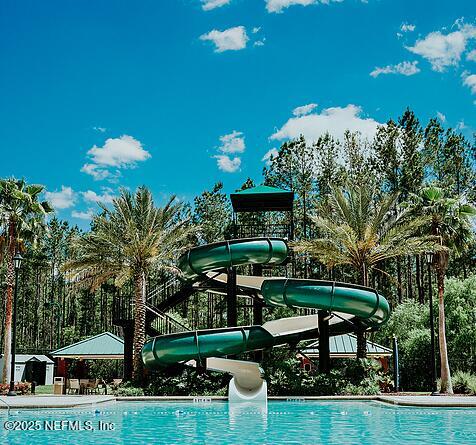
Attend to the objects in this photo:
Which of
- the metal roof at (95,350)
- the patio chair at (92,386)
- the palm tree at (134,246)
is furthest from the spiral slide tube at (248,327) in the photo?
the metal roof at (95,350)

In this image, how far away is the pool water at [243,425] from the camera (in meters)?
12.6

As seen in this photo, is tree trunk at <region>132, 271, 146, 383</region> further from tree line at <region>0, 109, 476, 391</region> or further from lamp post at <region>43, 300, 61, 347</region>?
lamp post at <region>43, 300, 61, 347</region>

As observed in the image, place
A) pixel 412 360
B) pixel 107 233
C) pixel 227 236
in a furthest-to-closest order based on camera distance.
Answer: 1. pixel 227 236
2. pixel 412 360
3. pixel 107 233

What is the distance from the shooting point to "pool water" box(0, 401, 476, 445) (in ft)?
41.5

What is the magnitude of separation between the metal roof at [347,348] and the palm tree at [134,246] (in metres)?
9.83

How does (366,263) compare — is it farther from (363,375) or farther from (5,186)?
(5,186)

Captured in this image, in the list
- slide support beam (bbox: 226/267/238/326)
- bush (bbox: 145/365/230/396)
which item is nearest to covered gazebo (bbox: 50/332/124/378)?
bush (bbox: 145/365/230/396)

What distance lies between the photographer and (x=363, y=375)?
25.5 meters

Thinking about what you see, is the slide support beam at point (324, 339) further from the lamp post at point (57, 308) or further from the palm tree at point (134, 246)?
the lamp post at point (57, 308)

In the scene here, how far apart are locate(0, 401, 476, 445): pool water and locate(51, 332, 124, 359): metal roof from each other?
44.2ft

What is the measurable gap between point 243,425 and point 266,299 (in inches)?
390

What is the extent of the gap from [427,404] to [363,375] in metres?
6.29

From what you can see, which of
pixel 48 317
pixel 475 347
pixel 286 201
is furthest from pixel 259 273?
pixel 48 317

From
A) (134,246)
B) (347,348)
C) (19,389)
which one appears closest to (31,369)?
(19,389)
